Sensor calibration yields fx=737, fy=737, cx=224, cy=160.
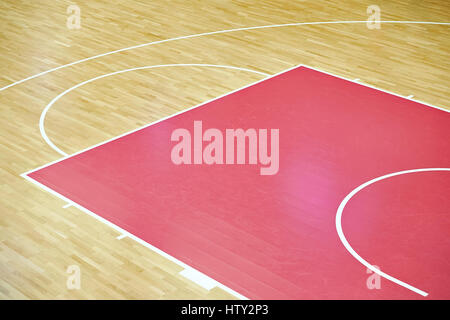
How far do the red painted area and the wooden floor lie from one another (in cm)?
32

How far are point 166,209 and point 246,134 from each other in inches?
68.7

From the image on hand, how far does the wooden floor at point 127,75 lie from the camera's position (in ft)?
21.2

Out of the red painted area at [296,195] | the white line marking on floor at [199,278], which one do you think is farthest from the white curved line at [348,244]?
the white line marking on floor at [199,278]

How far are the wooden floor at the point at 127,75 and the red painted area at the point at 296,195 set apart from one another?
316mm

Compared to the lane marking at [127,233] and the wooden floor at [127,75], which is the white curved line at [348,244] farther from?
the wooden floor at [127,75]

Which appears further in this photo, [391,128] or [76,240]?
[391,128]

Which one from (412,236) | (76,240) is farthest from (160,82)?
(412,236)

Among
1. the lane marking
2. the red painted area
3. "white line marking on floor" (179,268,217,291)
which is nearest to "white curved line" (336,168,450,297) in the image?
the red painted area

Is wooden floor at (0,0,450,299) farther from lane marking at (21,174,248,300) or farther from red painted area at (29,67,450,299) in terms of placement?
red painted area at (29,67,450,299)

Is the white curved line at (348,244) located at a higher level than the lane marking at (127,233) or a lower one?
higher

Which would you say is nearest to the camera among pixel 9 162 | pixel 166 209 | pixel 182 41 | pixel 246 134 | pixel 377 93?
pixel 166 209

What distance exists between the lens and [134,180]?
25.2 ft

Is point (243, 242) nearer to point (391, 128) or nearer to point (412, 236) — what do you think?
point (412, 236)

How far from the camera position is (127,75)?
33.2 ft
